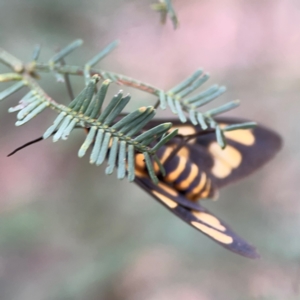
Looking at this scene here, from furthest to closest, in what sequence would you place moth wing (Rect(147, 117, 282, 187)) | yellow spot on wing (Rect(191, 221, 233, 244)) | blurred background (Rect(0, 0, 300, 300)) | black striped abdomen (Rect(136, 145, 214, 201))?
blurred background (Rect(0, 0, 300, 300)) → moth wing (Rect(147, 117, 282, 187)) → black striped abdomen (Rect(136, 145, 214, 201)) → yellow spot on wing (Rect(191, 221, 233, 244))

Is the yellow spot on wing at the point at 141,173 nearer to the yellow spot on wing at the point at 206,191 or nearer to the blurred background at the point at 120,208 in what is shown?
the yellow spot on wing at the point at 206,191

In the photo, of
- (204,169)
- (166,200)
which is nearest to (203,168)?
(204,169)

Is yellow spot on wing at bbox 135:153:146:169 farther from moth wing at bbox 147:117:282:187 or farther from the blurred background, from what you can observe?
the blurred background

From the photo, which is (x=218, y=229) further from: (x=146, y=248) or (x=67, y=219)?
(x=67, y=219)

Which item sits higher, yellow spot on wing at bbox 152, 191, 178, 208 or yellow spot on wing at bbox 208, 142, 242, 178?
yellow spot on wing at bbox 208, 142, 242, 178

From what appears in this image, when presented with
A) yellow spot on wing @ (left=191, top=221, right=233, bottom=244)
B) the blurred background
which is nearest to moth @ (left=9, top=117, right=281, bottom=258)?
yellow spot on wing @ (left=191, top=221, right=233, bottom=244)

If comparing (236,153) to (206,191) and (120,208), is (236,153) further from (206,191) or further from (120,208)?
(120,208)

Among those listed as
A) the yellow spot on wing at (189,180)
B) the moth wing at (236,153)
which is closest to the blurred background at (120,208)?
the moth wing at (236,153)

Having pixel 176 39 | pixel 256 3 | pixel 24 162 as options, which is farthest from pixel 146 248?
pixel 256 3
